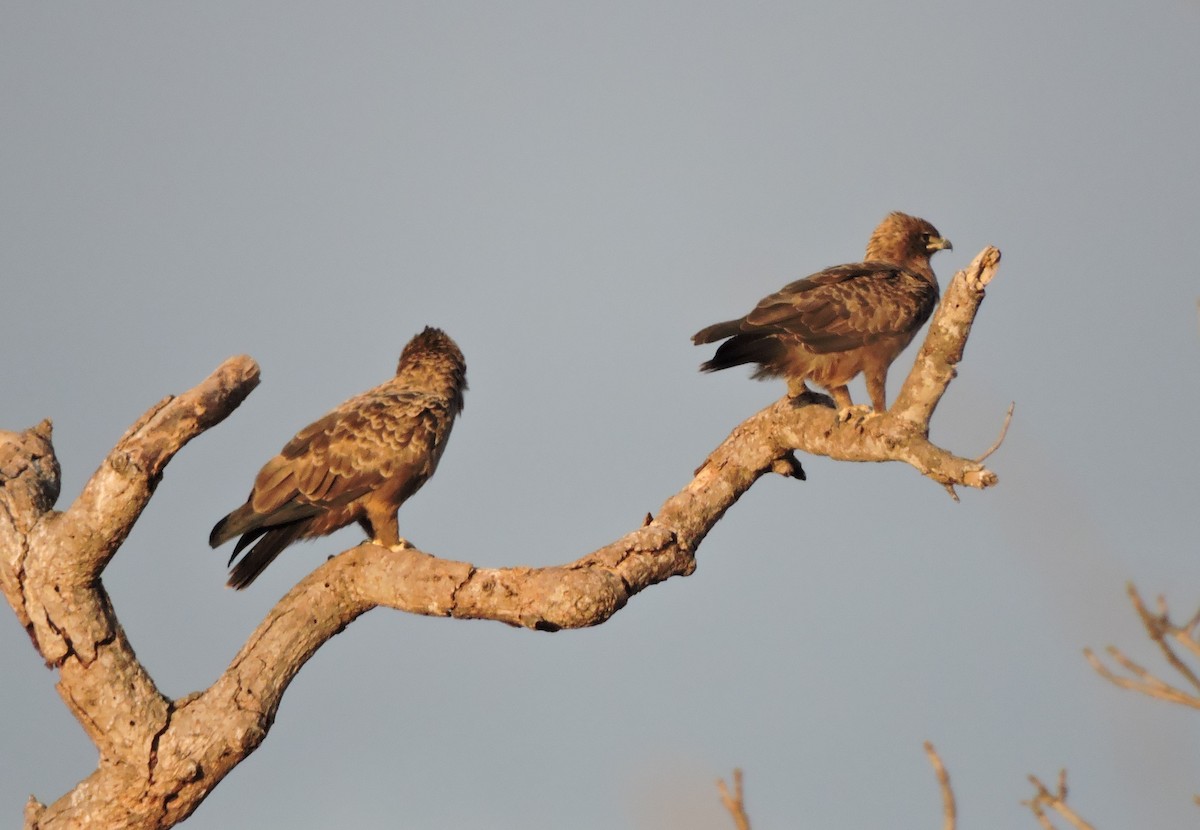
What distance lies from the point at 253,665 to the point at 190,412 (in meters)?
1.44

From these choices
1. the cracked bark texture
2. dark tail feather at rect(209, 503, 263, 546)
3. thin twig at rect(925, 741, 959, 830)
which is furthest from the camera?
dark tail feather at rect(209, 503, 263, 546)

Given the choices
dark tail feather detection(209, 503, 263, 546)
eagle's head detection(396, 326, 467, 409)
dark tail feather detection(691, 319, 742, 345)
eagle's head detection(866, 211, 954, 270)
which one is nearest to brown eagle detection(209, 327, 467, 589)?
dark tail feather detection(209, 503, 263, 546)

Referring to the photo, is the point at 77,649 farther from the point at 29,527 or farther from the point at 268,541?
the point at 268,541

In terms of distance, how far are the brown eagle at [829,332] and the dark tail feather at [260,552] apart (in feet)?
9.21

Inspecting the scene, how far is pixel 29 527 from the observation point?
24.1 feet

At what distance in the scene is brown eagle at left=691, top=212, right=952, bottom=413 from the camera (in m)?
9.11

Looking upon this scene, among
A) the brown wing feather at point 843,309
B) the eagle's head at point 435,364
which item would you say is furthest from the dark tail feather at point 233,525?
the brown wing feather at point 843,309

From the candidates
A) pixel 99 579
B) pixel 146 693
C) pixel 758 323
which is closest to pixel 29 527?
pixel 99 579

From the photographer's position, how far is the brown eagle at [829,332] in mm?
9109

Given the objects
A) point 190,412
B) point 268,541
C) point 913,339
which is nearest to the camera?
point 190,412

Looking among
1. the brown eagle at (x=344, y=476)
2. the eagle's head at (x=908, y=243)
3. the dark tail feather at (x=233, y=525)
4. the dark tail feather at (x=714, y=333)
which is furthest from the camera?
the eagle's head at (x=908, y=243)

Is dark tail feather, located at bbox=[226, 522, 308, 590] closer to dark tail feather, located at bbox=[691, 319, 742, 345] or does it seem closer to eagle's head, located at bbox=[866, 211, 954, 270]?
dark tail feather, located at bbox=[691, 319, 742, 345]

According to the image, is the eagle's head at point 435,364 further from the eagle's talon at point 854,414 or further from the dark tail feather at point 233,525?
the eagle's talon at point 854,414

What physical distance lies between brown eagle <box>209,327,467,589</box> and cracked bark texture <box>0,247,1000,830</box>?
0.59 metres
